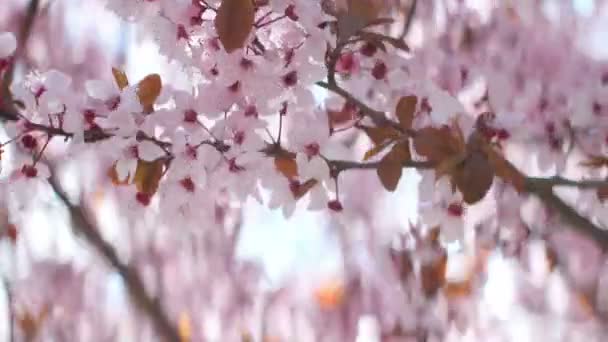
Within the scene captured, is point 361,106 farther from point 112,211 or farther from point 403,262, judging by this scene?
point 112,211

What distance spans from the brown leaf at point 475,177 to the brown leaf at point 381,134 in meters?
0.07

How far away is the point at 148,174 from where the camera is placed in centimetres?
59

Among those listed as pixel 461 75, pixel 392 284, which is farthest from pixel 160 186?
pixel 392 284

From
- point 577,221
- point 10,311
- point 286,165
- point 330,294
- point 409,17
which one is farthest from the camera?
point 330,294

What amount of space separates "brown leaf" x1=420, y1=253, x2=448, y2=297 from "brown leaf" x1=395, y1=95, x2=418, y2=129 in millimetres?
428

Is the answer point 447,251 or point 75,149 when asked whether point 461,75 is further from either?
point 75,149

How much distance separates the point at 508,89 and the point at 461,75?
2.7 inches

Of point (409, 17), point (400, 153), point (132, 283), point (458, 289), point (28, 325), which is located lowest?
point (28, 325)

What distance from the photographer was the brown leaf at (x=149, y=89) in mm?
594

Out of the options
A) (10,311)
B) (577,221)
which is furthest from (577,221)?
(10,311)

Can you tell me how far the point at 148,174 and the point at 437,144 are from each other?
0.24 m

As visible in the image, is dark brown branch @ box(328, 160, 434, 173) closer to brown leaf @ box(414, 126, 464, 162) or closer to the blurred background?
brown leaf @ box(414, 126, 464, 162)

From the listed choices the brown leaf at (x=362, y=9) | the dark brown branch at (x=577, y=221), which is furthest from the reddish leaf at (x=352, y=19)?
the dark brown branch at (x=577, y=221)

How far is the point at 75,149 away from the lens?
0.55 metres
